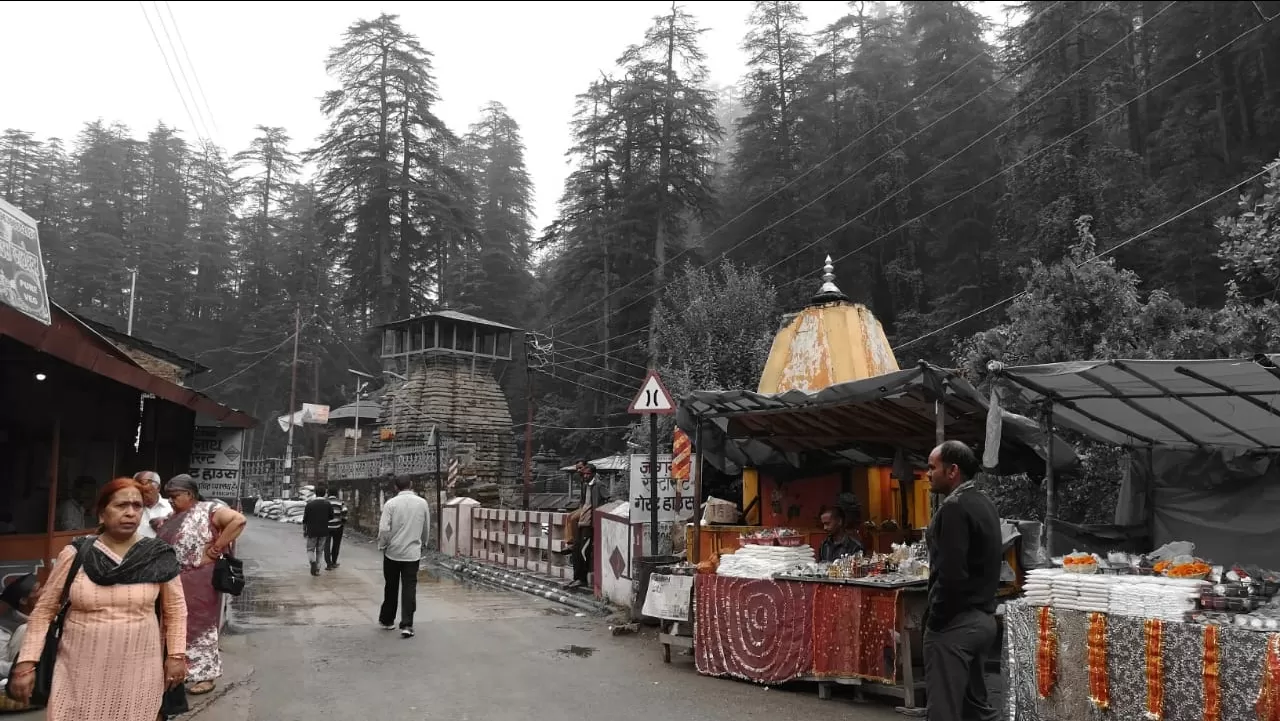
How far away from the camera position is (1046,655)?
5805 mm

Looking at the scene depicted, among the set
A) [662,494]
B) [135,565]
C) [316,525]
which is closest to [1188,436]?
[662,494]

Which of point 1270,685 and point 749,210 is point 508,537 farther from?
point 749,210

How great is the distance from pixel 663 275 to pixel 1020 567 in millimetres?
33608

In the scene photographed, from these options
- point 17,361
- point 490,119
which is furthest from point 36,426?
point 490,119

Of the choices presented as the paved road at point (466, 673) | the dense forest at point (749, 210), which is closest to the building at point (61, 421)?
the paved road at point (466, 673)

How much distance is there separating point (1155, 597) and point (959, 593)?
1608mm

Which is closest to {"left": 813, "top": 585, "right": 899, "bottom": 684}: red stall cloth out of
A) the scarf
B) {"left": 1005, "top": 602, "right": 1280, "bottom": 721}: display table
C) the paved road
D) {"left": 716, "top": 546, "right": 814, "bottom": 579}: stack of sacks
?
the paved road

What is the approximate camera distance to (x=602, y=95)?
163 feet

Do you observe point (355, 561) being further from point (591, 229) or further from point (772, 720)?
point (591, 229)

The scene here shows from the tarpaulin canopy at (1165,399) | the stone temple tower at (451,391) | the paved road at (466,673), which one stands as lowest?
the paved road at (466,673)

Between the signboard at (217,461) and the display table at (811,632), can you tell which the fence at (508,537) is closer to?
the signboard at (217,461)

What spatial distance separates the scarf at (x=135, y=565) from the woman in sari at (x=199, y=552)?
2437 mm

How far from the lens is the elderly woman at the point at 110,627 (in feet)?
13.0

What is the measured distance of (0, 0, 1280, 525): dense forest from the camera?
2789cm
